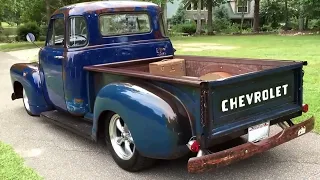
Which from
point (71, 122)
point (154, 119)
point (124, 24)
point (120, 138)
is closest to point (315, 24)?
point (124, 24)

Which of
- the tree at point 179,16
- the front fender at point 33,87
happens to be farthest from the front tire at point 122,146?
the tree at point 179,16

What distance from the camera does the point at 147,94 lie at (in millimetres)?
3664

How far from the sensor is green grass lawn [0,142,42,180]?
407cm

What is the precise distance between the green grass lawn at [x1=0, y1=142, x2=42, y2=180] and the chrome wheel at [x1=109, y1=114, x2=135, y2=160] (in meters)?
0.87

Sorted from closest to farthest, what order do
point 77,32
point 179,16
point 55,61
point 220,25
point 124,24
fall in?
point 77,32 < point 55,61 < point 124,24 < point 220,25 < point 179,16

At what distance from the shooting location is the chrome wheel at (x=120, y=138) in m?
4.15

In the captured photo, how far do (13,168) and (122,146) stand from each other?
122cm

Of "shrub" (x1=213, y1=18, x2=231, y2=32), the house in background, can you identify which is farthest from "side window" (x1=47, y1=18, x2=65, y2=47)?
the house in background

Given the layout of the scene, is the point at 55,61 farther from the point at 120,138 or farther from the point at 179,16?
the point at 179,16

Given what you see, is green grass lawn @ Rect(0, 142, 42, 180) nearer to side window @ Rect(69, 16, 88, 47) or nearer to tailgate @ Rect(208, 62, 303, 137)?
side window @ Rect(69, 16, 88, 47)

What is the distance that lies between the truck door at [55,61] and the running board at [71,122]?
144 mm

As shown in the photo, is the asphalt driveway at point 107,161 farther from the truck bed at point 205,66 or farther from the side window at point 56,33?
the side window at point 56,33

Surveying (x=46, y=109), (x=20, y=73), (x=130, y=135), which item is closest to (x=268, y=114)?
(x=130, y=135)

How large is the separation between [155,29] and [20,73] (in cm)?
241
